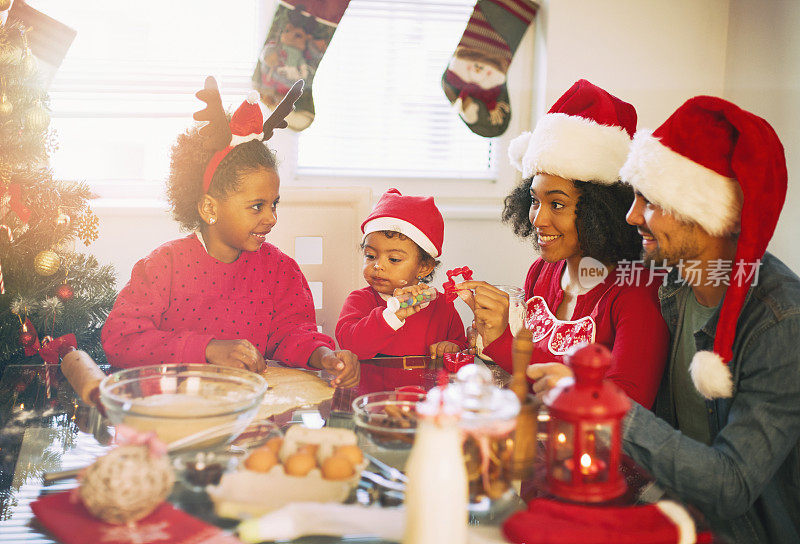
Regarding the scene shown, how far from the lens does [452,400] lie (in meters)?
0.88

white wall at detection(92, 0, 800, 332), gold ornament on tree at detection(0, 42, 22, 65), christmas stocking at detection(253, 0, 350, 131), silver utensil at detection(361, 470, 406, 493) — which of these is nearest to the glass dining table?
silver utensil at detection(361, 470, 406, 493)

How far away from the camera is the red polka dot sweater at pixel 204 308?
1.72 m

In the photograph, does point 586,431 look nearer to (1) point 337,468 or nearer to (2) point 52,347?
(1) point 337,468

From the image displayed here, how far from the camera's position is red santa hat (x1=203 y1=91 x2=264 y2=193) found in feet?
6.08

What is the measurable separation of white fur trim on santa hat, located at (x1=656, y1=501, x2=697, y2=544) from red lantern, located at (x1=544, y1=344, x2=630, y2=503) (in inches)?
2.5

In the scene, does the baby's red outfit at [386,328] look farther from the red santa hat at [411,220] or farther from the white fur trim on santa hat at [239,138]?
the white fur trim on santa hat at [239,138]

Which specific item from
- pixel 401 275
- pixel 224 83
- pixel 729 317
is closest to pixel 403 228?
pixel 401 275

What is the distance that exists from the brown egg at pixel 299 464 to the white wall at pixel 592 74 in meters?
1.92

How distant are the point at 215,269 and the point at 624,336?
105cm

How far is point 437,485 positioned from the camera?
796 millimetres

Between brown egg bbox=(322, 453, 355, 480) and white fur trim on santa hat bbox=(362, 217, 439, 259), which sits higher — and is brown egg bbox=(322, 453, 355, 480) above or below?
below

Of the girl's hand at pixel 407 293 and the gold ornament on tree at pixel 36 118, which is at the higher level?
the gold ornament on tree at pixel 36 118

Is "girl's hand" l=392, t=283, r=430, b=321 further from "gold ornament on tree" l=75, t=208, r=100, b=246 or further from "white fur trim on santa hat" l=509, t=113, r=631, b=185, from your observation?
"gold ornament on tree" l=75, t=208, r=100, b=246

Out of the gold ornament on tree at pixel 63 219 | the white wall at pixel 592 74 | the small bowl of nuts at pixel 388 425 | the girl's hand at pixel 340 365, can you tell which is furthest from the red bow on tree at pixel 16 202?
the small bowl of nuts at pixel 388 425
